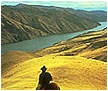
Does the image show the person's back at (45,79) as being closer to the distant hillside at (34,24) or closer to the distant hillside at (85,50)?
the distant hillside at (85,50)

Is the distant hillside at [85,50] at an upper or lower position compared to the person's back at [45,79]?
upper

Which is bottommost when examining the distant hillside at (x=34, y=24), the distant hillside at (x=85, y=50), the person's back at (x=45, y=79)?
the person's back at (x=45, y=79)

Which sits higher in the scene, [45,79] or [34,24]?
[34,24]

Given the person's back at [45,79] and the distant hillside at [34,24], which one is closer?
the person's back at [45,79]

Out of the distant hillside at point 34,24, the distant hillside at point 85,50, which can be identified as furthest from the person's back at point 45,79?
the distant hillside at point 34,24

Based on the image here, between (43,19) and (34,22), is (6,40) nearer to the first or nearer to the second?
(34,22)

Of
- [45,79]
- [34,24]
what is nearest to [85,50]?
[45,79]

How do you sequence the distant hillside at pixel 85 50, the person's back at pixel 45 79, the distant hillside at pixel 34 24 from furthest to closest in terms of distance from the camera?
1. the distant hillside at pixel 34 24
2. the distant hillside at pixel 85 50
3. the person's back at pixel 45 79

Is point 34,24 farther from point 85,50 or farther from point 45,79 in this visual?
point 45,79

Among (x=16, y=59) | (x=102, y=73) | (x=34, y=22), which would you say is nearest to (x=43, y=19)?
(x=34, y=22)
